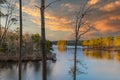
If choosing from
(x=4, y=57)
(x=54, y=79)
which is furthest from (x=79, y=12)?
(x=4, y=57)

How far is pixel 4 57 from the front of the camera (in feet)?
264

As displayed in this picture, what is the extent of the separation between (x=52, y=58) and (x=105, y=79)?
51.6 m

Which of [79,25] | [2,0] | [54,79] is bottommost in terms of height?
[54,79]

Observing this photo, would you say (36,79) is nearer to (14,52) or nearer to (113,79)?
(113,79)

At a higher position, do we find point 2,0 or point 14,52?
point 2,0

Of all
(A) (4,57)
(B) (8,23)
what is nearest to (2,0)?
(B) (8,23)

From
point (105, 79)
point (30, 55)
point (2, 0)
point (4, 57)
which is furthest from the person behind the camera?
point (30, 55)

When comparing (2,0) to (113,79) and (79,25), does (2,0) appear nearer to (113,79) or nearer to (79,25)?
(79,25)

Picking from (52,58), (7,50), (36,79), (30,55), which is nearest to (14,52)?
(7,50)

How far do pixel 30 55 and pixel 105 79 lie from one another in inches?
2074

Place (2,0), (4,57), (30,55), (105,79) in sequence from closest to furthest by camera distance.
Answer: (2,0) → (105,79) → (4,57) → (30,55)

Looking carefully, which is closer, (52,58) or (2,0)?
(2,0)

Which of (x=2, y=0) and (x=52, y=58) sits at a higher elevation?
(x=2, y=0)

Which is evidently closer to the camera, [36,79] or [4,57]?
[36,79]
